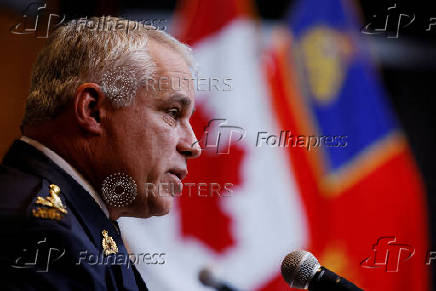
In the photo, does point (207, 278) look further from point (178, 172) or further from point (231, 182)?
point (231, 182)

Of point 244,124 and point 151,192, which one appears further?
point 244,124

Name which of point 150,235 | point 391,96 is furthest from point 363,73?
point 150,235

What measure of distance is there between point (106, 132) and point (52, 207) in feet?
0.78

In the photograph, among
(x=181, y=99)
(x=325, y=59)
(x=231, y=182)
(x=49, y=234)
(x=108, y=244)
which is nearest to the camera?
(x=49, y=234)

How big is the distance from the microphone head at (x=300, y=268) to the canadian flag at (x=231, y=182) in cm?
115

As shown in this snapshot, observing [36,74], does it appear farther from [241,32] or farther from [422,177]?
[422,177]

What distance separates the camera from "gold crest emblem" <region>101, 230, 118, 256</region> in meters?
1.11

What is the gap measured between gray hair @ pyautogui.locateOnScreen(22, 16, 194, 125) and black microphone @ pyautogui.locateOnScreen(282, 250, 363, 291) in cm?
47

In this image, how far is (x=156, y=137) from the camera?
1204 mm

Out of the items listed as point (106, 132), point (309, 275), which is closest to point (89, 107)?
point (106, 132)

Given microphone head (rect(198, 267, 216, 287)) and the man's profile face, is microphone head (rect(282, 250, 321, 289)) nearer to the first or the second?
microphone head (rect(198, 267, 216, 287))

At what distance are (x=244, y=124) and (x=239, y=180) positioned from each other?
9.9 inches

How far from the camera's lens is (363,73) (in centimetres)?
289

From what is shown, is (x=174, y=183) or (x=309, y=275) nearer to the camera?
(x=309, y=275)
